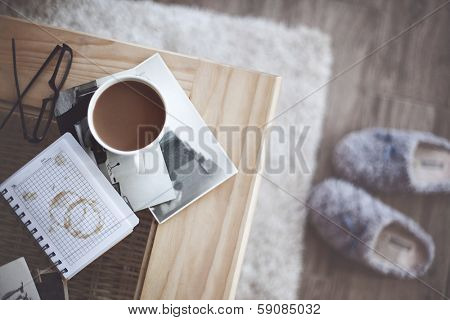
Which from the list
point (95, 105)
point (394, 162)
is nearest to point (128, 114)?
point (95, 105)

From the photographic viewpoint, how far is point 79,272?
58 centimetres

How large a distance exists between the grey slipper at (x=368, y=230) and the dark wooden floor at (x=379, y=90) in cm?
3

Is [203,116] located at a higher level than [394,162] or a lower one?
higher

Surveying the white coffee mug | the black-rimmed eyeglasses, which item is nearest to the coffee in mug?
the white coffee mug

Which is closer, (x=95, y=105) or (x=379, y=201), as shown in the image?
(x=95, y=105)

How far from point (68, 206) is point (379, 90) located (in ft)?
2.50

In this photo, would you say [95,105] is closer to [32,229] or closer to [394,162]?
[32,229]

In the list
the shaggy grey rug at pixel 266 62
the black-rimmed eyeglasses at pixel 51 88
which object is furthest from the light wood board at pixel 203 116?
the shaggy grey rug at pixel 266 62

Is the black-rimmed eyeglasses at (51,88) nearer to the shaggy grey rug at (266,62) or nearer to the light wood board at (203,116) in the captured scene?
the light wood board at (203,116)

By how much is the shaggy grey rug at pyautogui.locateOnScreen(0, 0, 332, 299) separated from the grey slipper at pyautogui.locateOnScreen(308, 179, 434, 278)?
0.05 meters

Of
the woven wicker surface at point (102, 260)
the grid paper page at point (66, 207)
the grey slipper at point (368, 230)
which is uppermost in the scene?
the grid paper page at point (66, 207)

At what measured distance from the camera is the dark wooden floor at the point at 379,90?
0.94 meters

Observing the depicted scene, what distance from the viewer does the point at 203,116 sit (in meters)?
0.59

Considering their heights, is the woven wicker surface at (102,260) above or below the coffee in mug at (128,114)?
below
